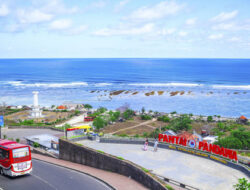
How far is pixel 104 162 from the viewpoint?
21797mm

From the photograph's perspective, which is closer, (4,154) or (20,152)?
(20,152)

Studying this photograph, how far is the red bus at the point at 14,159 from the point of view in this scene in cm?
1828

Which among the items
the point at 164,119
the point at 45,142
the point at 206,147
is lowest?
the point at 164,119

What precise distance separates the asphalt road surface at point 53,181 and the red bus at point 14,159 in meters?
0.63

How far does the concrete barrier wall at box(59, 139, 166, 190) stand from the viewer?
17.7 meters

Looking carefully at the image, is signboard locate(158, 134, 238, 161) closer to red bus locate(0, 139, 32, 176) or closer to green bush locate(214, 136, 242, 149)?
green bush locate(214, 136, 242, 149)

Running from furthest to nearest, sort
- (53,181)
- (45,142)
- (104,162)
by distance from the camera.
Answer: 1. (45,142)
2. (104,162)
3. (53,181)

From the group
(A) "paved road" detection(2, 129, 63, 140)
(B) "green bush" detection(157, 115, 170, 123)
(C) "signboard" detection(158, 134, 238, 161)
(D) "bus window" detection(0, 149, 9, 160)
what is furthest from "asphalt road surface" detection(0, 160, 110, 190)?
(B) "green bush" detection(157, 115, 170, 123)

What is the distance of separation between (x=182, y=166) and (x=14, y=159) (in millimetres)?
11489

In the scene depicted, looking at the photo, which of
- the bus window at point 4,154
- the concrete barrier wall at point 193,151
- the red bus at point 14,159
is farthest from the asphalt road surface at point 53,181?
the concrete barrier wall at point 193,151

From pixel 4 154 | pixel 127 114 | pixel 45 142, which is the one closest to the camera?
pixel 4 154

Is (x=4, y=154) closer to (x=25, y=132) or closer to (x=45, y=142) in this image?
(x=45, y=142)

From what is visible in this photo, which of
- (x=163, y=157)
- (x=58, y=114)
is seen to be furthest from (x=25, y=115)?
(x=163, y=157)

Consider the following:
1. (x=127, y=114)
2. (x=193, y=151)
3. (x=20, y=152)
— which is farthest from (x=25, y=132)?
(x=193, y=151)
